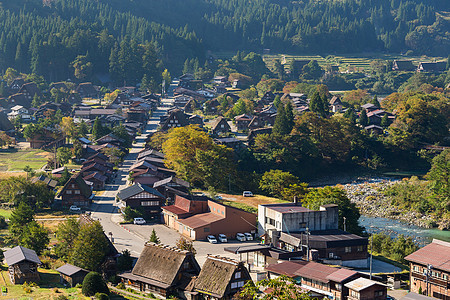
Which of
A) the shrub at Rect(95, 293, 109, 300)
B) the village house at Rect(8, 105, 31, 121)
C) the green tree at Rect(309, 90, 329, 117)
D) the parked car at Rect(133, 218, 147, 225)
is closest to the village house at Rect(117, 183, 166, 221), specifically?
the parked car at Rect(133, 218, 147, 225)

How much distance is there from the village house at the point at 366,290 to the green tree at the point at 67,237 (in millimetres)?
15647

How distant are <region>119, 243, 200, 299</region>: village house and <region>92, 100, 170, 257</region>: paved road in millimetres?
5027

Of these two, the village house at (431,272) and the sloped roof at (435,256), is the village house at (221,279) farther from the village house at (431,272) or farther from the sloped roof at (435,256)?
the sloped roof at (435,256)

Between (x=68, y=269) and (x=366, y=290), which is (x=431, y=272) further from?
(x=68, y=269)

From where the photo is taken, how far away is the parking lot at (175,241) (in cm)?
3886

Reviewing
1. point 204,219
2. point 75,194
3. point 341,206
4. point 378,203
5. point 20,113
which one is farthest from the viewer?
point 20,113

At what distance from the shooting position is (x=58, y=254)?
1464 inches

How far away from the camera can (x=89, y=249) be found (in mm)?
34750

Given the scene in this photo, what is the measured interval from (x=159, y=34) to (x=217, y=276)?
112m

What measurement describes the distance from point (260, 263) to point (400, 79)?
103 metres

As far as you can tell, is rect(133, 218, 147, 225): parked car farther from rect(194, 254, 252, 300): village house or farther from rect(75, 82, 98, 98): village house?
rect(75, 82, 98, 98): village house

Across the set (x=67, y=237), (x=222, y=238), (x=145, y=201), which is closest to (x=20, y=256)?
(x=67, y=237)

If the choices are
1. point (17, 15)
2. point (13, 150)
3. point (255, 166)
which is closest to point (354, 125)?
point (255, 166)

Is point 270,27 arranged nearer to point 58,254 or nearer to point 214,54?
point 214,54
